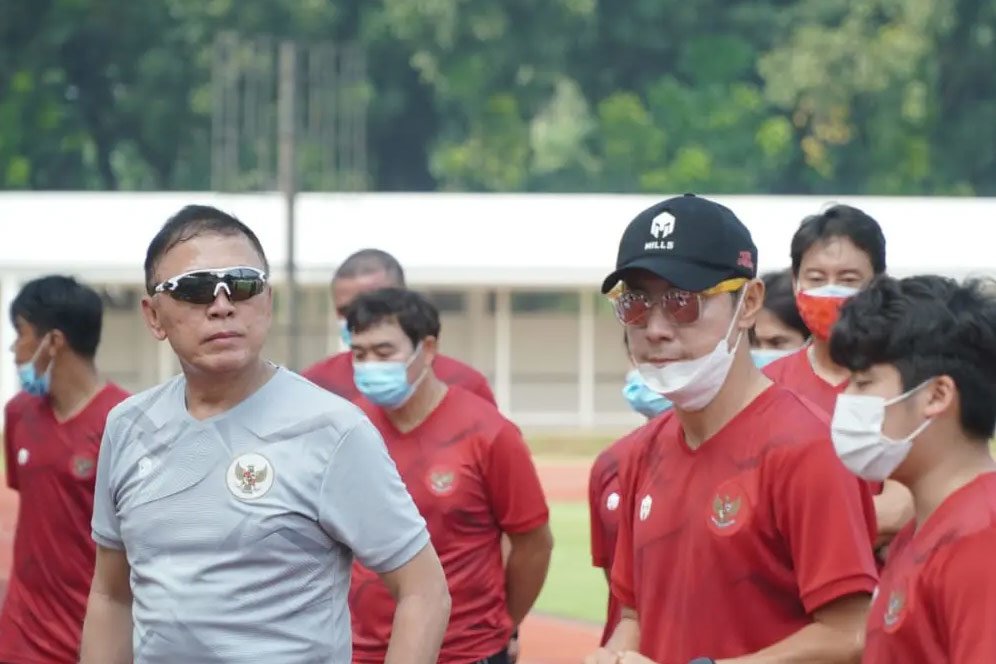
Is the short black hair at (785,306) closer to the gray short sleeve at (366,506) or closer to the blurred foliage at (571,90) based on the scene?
the gray short sleeve at (366,506)

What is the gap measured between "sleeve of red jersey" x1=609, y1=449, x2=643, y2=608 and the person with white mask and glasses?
819mm

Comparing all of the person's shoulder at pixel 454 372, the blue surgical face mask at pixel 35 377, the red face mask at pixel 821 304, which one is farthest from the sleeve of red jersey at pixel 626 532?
the person's shoulder at pixel 454 372

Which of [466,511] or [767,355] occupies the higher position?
[767,355]

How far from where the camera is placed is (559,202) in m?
40.5

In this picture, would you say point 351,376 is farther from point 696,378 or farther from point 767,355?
point 696,378

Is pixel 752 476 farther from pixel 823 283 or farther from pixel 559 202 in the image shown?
pixel 559 202

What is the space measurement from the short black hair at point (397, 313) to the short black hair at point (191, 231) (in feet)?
10.2

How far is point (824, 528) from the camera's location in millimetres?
4273

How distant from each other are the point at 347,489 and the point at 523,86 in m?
52.2

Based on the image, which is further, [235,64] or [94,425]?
[235,64]

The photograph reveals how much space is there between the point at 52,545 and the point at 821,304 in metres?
2.96

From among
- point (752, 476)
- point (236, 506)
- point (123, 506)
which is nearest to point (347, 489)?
point (236, 506)

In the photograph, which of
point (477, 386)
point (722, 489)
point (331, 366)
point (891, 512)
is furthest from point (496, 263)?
point (722, 489)

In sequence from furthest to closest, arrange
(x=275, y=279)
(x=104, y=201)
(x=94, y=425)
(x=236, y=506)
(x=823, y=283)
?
(x=104, y=201), (x=275, y=279), (x=94, y=425), (x=823, y=283), (x=236, y=506)
